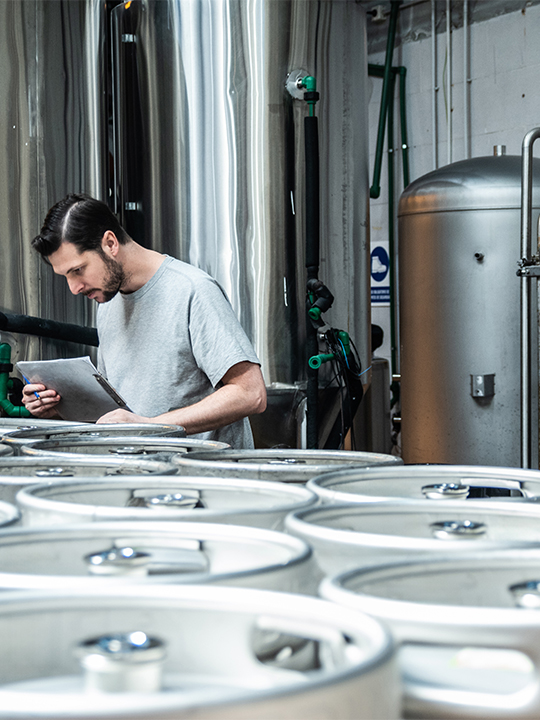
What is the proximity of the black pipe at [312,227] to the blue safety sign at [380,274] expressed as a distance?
269 centimetres

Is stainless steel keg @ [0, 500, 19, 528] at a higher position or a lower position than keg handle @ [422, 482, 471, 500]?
higher

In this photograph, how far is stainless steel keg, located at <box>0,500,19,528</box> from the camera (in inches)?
22.8

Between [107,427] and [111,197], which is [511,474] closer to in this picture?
[107,427]

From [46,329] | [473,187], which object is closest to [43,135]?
[46,329]

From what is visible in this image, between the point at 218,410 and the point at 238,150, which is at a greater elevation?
the point at 238,150

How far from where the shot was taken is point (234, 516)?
0.59 meters

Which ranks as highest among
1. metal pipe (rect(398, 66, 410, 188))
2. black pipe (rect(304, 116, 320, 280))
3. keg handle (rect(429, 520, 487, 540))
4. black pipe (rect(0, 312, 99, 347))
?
metal pipe (rect(398, 66, 410, 188))

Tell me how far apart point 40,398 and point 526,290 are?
155 cm

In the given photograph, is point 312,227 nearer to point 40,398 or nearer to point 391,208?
point 40,398

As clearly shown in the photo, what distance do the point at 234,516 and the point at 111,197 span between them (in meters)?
2.53

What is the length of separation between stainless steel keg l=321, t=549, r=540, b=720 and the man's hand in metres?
1.71

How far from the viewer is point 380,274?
5.45 m

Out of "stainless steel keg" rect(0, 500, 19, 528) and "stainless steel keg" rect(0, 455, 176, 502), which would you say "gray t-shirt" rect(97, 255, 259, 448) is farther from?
"stainless steel keg" rect(0, 500, 19, 528)

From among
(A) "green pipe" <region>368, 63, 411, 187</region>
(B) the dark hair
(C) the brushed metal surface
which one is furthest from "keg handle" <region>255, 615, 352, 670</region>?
(A) "green pipe" <region>368, 63, 411, 187</region>
